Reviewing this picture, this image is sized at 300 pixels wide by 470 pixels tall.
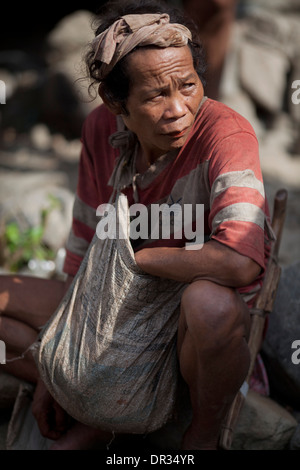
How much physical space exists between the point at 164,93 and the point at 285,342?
4.02ft

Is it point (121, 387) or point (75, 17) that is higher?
point (75, 17)

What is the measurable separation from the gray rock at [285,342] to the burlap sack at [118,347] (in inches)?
23.0

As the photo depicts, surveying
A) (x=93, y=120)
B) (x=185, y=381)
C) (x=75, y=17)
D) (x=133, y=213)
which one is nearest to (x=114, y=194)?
(x=133, y=213)

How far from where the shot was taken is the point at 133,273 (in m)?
2.13

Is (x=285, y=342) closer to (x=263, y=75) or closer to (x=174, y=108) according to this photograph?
(x=174, y=108)

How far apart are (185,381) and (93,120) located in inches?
46.9

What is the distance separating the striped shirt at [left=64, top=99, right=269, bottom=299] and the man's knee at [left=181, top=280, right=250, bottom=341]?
158 mm

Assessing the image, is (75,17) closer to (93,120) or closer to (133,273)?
(93,120)

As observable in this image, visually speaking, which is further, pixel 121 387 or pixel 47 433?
pixel 47 433

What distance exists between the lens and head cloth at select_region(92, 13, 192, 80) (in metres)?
2.08

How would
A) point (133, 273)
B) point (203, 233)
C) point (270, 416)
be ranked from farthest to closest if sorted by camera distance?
point (270, 416) < point (203, 233) < point (133, 273)

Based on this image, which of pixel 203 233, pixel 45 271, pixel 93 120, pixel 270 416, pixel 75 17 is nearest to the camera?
pixel 203 233
